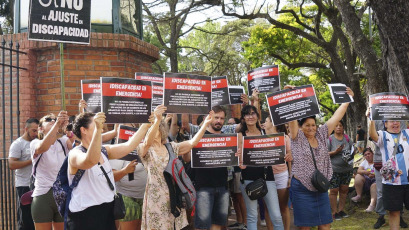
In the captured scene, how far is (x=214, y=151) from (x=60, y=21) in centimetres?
249

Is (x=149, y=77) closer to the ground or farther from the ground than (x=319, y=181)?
farther from the ground

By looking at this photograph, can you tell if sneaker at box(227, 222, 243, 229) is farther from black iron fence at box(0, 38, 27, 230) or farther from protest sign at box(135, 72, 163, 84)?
black iron fence at box(0, 38, 27, 230)

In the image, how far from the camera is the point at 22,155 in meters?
5.88

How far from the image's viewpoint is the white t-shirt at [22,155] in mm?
5840

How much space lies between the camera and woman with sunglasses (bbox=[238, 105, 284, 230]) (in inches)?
239

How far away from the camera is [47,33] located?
464cm

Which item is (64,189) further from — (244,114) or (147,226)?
(244,114)

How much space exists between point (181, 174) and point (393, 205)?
322 cm

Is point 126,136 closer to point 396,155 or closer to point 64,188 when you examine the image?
point 64,188

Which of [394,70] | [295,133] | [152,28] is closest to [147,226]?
[295,133]

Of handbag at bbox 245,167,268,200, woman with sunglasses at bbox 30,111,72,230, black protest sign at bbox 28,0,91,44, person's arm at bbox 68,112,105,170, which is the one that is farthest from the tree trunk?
person's arm at bbox 68,112,105,170

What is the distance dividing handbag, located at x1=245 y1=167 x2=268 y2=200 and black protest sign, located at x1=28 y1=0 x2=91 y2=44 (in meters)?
2.84

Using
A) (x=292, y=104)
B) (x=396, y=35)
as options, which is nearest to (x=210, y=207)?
(x=292, y=104)

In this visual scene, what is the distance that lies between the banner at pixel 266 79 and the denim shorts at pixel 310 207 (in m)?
1.89
